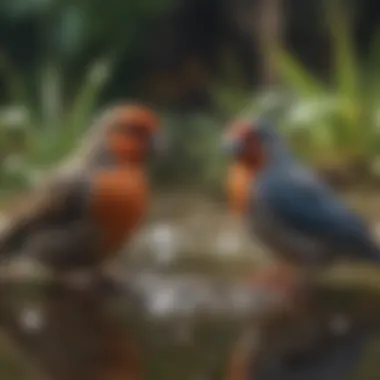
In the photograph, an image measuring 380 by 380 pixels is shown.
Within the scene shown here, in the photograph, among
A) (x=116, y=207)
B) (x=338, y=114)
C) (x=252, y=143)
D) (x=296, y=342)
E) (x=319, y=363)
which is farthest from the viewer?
(x=338, y=114)

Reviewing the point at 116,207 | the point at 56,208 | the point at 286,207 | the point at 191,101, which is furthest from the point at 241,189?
the point at 191,101

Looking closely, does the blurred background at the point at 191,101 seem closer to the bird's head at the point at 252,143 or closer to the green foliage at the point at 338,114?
the green foliage at the point at 338,114

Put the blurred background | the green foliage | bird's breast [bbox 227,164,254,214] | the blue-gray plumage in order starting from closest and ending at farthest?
1. the blue-gray plumage
2. the blurred background
3. bird's breast [bbox 227,164,254,214]
4. the green foliage

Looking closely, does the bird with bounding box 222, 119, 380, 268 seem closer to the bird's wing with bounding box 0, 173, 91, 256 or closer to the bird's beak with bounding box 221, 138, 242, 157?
the bird's beak with bounding box 221, 138, 242, 157

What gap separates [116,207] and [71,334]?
2.55 feet

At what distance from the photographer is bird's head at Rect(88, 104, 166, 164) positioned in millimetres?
3650

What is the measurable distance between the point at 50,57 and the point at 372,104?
1908 millimetres

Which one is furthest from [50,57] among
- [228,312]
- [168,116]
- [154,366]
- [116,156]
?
[154,366]

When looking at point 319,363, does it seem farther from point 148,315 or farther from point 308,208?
point 308,208

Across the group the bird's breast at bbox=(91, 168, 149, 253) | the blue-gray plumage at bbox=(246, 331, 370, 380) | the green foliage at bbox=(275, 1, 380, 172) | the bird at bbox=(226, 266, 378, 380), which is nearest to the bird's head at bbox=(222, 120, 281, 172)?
the bird's breast at bbox=(91, 168, 149, 253)

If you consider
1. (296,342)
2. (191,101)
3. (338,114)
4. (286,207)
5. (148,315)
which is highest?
(191,101)

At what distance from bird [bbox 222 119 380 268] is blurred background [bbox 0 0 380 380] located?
0.12 metres

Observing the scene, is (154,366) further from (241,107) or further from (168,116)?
(168,116)

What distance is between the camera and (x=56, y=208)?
3465mm
